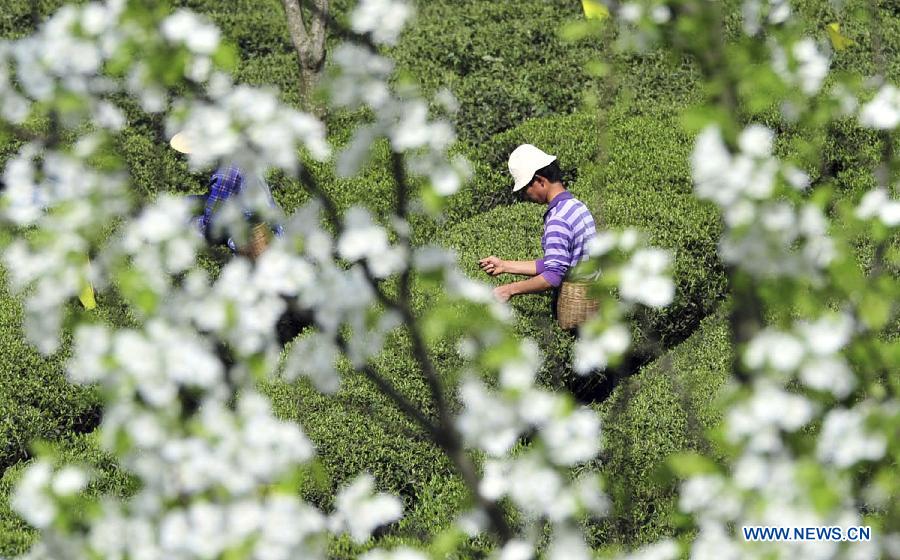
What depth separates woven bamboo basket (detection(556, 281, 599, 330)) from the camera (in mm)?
6008

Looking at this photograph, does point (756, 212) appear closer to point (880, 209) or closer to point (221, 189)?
point (880, 209)

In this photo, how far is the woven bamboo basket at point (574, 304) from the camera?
19.7ft

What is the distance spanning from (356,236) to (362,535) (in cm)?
79

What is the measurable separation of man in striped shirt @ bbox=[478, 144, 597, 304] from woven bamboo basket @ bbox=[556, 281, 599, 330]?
0.47ft

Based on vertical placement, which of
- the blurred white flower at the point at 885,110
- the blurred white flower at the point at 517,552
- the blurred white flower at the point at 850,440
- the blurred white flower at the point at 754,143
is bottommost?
the blurred white flower at the point at 517,552

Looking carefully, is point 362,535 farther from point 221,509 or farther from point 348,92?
point 348,92

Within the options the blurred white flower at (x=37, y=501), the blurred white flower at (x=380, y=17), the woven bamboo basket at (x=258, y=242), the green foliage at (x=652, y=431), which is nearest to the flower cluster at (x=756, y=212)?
the blurred white flower at (x=380, y=17)

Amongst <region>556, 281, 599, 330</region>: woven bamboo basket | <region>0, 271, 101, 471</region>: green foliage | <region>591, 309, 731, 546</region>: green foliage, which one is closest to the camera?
<region>591, 309, 731, 546</region>: green foliage

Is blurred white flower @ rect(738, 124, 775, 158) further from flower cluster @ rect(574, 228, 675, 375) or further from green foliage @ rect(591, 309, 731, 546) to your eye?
green foliage @ rect(591, 309, 731, 546)

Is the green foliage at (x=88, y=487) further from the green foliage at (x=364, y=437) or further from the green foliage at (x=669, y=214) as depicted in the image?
the green foliage at (x=669, y=214)

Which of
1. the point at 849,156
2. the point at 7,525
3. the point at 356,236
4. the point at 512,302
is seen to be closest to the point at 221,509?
the point at 356,236

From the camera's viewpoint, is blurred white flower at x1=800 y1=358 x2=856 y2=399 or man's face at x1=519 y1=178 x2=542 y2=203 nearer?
blurred white flower at x1=800 y1=358 x2=856 y2=399

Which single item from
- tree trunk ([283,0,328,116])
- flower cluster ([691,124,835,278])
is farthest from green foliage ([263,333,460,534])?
tree trunk ([283,0,328,116])

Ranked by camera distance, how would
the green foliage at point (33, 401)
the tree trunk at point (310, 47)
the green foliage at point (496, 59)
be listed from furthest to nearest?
the green foliage at point (496, 59) → the tree trunk at point (310, 47) → the green foliage at point (33, 401)
